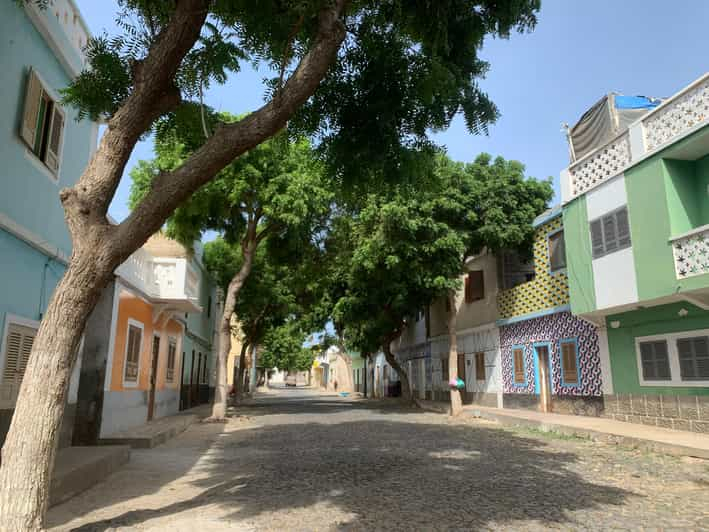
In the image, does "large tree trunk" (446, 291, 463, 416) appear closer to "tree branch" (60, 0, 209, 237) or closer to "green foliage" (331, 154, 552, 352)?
"green foliage" (331, 154, 552, 352)

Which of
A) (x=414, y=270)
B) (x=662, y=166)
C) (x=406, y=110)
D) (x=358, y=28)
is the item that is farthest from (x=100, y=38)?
(x=414, y=270)

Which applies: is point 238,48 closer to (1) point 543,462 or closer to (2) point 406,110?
(2) point 406,110

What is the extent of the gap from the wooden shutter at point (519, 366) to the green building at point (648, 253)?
179 inches

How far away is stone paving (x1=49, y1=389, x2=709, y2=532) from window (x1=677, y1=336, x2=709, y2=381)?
2778 millimetres

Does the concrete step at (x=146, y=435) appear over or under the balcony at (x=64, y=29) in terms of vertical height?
under

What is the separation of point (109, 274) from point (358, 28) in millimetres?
5030

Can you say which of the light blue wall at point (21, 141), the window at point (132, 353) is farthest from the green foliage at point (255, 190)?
the light blue wall at point (21, 141)

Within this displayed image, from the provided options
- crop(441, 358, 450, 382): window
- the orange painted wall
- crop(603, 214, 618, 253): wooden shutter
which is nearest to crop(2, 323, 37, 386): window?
the orange painted wall

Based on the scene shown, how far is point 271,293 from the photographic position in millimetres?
25406

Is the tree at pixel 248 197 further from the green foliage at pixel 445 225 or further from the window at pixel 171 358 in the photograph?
the green foliage at pixel 445 225

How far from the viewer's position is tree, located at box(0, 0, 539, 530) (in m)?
4.38

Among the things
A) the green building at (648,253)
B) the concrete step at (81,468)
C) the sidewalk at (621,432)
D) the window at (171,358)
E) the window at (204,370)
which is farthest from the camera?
the window at (204,370)

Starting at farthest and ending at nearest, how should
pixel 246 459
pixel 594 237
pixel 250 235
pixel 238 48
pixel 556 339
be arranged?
1. pixel 250 235
2. pixel 556 339
3. pixel 594 237
4. pixel 246 459
5. pixel 238 48

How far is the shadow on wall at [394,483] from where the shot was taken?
18.3ft
